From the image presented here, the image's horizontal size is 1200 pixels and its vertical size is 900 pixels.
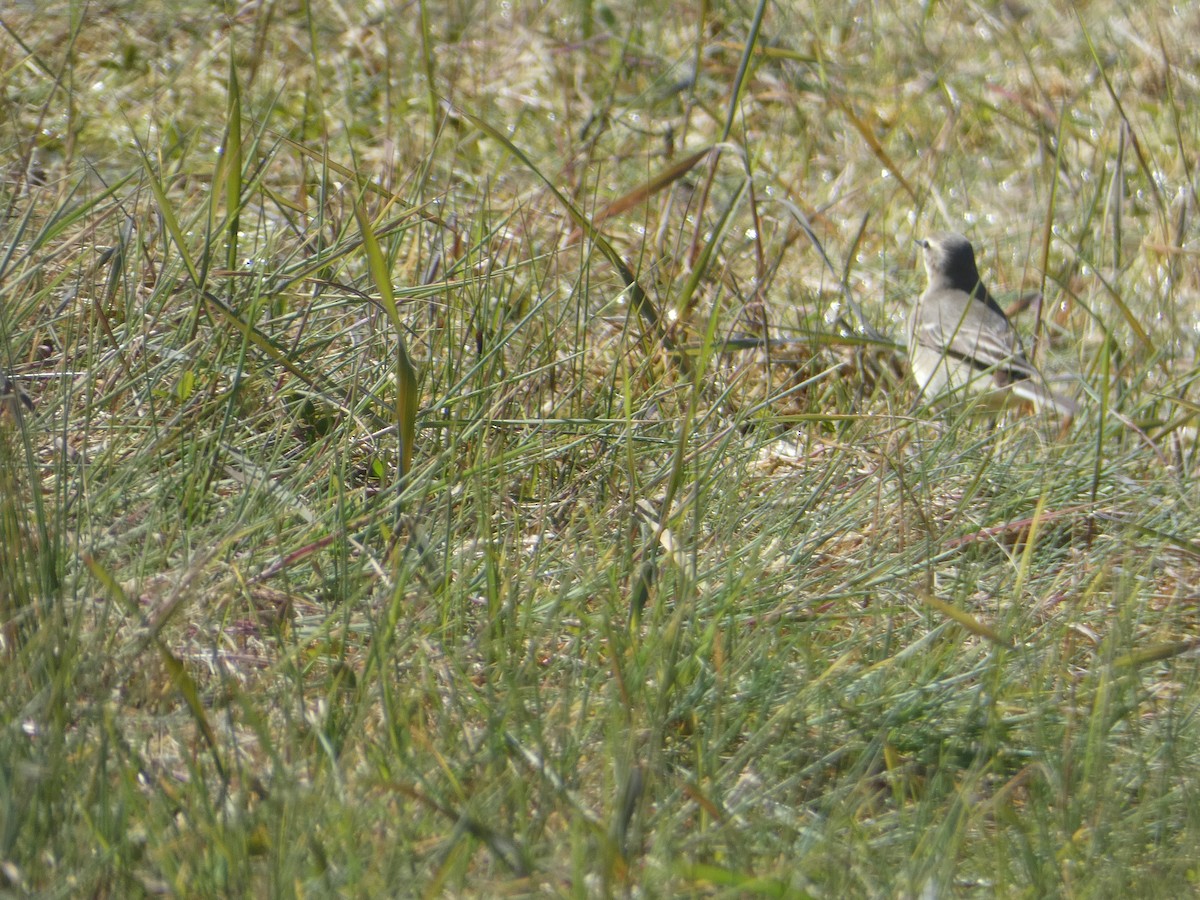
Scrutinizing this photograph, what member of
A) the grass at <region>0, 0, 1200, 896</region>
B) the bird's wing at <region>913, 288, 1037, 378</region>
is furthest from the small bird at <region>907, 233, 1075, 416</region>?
the grass at <region>0, 0, 1200, 896</region>

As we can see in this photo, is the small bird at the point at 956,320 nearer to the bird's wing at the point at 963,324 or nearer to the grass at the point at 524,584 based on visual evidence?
the bird's wing at the point at 963,324

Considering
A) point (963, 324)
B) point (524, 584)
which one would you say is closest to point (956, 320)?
point (963, 324)

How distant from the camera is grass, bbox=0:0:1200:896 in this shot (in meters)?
1.69

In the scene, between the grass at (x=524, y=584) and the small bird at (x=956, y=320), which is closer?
the grass at (x=524, y=584)

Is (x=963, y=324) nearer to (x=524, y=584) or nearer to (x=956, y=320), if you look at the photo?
(x=956, y=320)

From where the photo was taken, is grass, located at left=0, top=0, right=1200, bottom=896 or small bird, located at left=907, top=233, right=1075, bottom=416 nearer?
grass, located at left=0, top=0, right=1200, bottom=896

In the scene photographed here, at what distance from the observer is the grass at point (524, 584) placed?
169 cm

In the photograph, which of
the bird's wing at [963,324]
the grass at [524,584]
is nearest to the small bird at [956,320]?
the bird's wing at [963,324]

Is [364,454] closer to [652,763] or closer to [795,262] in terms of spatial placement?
[652,763]

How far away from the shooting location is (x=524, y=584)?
229cm

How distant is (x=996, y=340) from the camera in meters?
4.05

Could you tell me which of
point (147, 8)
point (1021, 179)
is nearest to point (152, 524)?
point (147, 8)

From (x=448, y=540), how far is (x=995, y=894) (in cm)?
97

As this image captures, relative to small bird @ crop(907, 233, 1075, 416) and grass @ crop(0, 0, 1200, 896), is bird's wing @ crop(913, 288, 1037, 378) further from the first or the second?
grass @ crop(0, 0, 1200, 896)
